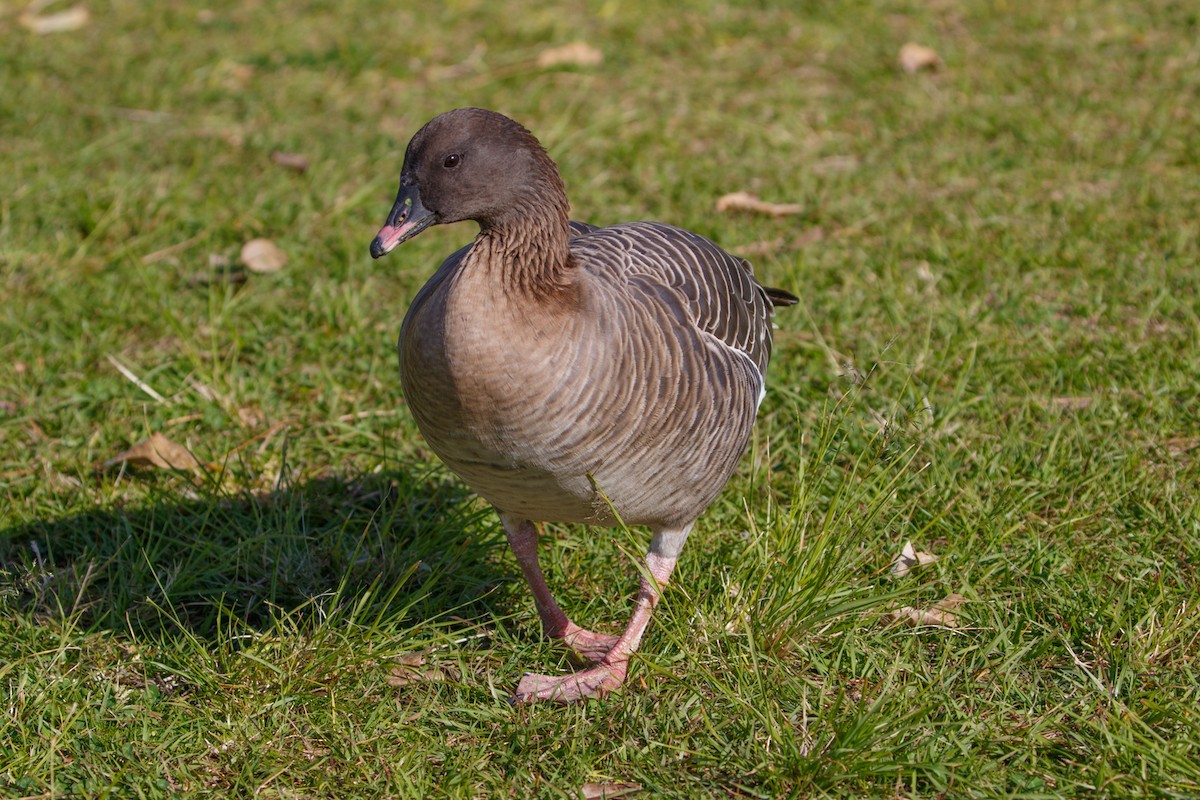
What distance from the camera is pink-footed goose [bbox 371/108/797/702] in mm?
3172

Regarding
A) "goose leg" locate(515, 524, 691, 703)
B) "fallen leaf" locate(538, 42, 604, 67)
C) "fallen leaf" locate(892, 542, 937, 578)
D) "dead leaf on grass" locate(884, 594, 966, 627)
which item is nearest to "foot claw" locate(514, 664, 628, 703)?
"goose leg" locate(515, 524, 691, 703)

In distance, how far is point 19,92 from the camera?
763cm

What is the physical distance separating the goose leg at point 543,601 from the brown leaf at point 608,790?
610mm

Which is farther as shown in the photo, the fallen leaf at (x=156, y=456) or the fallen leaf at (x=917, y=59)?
the fallen leaf at (x=917, y=59)

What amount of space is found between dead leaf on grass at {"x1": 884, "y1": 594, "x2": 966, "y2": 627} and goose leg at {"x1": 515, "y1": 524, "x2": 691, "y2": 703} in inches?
27.7

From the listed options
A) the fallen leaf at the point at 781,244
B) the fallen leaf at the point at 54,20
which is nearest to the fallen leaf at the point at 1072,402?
the fallen leaf at the point at 781,244

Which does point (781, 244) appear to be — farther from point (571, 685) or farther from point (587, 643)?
point (571, 685)

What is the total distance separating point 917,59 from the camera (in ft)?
25.0

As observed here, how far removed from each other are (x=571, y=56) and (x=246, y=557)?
485 cm

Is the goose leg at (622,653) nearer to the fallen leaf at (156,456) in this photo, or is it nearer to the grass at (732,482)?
the grass at (732,482)

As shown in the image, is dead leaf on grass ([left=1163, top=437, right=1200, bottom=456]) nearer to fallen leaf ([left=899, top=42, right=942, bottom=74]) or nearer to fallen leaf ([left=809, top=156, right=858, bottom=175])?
fallen leaf ([left=809, top=156, right=858, bottom=175])

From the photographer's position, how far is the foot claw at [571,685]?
11.7 ft

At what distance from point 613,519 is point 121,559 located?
170 cm

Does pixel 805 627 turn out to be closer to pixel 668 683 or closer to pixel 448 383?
pixel 668 683
